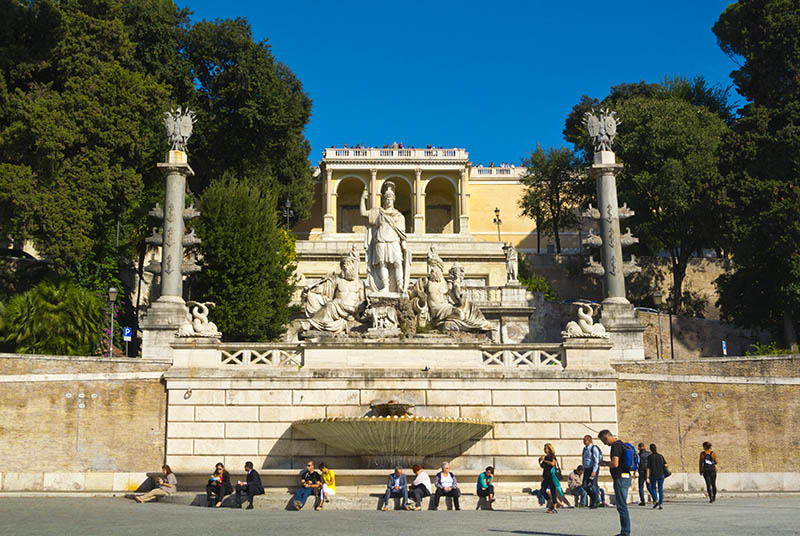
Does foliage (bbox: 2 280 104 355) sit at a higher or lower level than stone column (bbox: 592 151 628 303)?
lower

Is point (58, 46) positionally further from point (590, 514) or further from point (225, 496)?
point (590, 514)

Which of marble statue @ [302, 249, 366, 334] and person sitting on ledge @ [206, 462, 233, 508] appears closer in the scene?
person sitting on ledge @ [206, 462, 233, 508]

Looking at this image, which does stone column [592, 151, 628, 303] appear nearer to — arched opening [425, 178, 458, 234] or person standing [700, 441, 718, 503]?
person standing [700, 441, 718, 503]

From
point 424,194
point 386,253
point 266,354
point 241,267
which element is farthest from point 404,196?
point 266,354

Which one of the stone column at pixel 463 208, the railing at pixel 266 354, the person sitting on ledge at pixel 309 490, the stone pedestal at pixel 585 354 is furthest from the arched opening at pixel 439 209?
the person sitting on ledge at pixel 309 490

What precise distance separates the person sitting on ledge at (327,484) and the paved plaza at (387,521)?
2.24ft

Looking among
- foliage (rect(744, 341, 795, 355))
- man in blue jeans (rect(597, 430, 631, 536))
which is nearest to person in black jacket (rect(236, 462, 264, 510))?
man in blue jeans (rect(597, 430, 631, 536))

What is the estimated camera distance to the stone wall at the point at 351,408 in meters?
20.8

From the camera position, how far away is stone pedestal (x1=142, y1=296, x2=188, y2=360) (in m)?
27.0

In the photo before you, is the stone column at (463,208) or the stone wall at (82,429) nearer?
the stone wall at (82,429)

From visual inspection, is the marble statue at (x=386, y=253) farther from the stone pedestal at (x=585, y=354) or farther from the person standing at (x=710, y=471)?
the person standing at (x=710, y=471)

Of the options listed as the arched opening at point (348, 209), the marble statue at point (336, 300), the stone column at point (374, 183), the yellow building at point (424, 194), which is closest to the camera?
the marble statue at point (336, 300)

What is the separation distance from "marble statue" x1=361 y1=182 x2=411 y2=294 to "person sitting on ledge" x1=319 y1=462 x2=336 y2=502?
6.30m

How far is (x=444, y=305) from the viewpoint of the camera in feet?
74.9
